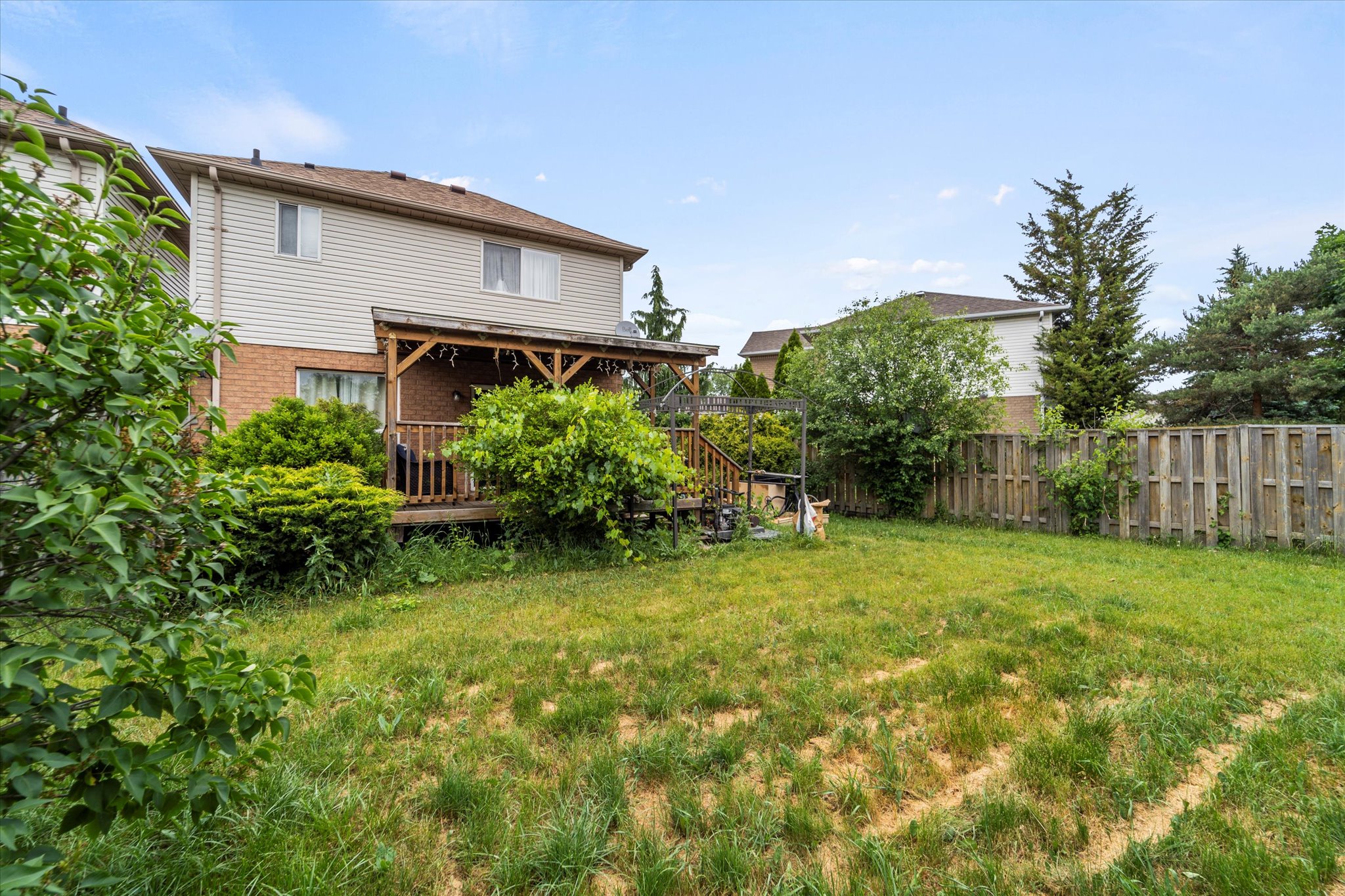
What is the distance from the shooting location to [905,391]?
1120 centimetres

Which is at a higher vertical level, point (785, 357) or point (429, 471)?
point (785, 357)

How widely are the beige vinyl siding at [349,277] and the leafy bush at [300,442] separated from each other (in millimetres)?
3223

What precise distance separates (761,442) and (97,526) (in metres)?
14.8

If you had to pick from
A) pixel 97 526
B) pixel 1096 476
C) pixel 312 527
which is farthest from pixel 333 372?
pixel 1096 476

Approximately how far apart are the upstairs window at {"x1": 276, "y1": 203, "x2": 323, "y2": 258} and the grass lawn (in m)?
8.18

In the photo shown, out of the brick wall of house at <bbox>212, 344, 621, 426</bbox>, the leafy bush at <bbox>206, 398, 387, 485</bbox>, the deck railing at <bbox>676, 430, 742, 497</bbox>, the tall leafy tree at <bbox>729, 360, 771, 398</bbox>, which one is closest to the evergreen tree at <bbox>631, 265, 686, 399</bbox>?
the tall leafy tree at <bbox>729, 360, 771, 398</bbox>

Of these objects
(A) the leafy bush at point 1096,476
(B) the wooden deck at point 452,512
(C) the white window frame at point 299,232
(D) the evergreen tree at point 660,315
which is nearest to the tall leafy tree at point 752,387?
(A) the leafy bush at point 1096,476

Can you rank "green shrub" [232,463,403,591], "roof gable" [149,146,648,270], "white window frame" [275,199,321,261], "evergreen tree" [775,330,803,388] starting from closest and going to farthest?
"green shrub" [232,463,403,591], "roof gable" [149,146,648,270], "white window frame" [275,199,321,261], "evergreen tree" [775,330,803,388]

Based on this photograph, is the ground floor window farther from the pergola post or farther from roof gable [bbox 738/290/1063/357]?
Answer: roof gable [bbox 738/290/1063/357]

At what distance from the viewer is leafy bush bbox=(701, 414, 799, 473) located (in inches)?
591

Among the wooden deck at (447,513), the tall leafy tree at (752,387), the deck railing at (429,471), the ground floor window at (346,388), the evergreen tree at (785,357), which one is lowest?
→ the wooden deck at (447,513)

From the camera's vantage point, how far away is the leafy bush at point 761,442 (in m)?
15.0

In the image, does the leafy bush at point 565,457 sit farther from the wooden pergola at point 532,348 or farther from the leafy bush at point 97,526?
the leafy bush at point 97,526

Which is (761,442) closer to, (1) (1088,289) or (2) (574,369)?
(2) (574,369)
